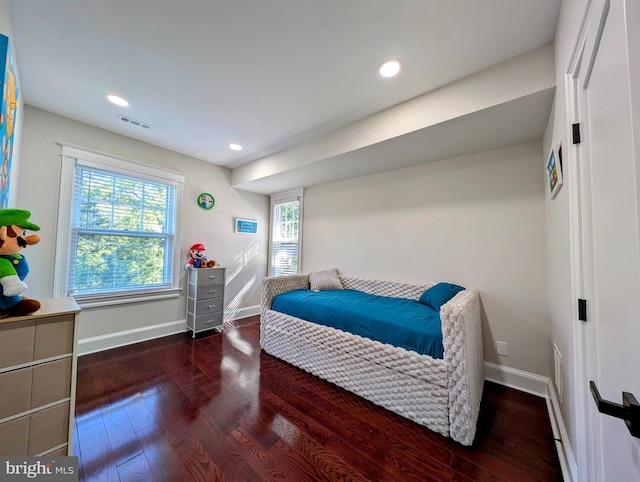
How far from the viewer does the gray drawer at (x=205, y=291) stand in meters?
3.23

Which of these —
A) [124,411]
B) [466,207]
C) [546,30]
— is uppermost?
[546,30]

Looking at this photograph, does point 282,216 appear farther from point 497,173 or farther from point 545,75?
point 545,75

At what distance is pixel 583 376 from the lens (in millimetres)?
1000

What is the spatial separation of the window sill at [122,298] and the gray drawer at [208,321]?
51cm

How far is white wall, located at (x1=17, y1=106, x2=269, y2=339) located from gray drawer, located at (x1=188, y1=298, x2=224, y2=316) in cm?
25

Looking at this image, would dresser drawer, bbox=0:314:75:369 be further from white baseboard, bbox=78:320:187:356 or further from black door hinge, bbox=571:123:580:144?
black door hinge, bbox=571:123:580:144

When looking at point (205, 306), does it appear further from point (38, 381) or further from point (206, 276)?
point (38, 381)

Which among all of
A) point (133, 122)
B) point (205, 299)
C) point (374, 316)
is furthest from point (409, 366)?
point (133, 122)

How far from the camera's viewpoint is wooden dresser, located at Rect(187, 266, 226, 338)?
3.22 meters

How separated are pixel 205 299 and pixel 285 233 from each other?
5.64 feet

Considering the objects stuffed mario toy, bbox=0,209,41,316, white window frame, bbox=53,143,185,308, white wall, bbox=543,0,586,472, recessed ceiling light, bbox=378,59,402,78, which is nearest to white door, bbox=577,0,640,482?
white wall, bbox=543,0,586,472

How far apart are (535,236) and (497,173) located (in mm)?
693

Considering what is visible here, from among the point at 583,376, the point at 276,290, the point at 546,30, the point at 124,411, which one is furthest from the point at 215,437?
the point at 546,30

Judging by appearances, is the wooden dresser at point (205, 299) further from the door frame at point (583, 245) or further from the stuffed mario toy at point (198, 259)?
the door frame at point (583, 245)
